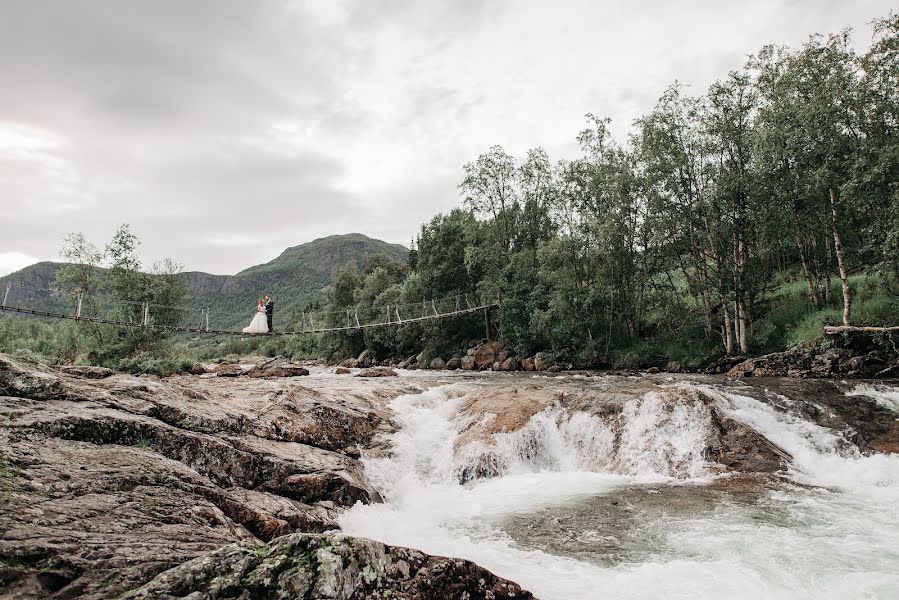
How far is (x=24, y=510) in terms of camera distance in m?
A: 3.18

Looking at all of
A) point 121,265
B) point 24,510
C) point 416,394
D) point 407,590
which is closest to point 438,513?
point 407,590

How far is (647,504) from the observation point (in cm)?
731

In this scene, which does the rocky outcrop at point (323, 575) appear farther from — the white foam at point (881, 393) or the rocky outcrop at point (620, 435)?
the white foam at point (881, 393)

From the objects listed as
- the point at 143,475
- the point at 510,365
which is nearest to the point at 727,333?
the point at 510,365

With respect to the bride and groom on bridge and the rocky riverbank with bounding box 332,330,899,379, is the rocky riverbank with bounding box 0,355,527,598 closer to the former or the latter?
the bride and groom on bridge

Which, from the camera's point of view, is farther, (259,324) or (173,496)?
(259,324)

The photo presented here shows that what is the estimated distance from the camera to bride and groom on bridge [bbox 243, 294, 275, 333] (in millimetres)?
20734

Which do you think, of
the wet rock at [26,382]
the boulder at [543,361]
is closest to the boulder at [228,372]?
the boulder at [543,361]

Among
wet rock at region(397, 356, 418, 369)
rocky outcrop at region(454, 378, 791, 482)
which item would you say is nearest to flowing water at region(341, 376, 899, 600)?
rocky outcrop at region(454, 378, 791, 482)

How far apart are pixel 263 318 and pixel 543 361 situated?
1696 centimetres

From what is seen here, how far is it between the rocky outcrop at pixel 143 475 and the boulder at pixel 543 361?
69.0 feet

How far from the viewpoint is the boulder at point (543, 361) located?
2920 cm

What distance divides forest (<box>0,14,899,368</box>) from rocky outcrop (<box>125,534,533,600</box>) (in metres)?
19.8

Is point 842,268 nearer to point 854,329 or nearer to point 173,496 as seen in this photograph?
point 854,329
